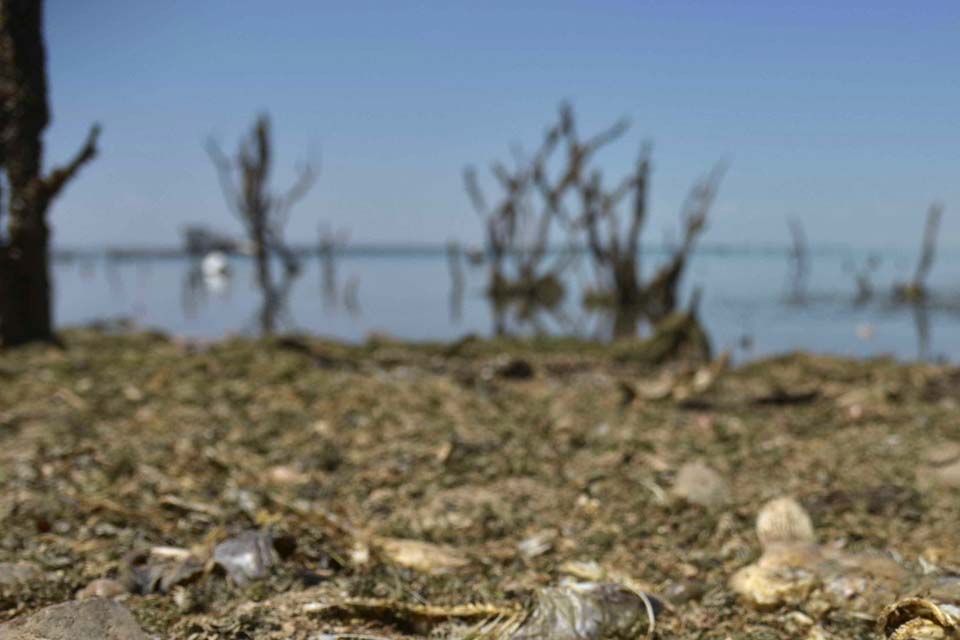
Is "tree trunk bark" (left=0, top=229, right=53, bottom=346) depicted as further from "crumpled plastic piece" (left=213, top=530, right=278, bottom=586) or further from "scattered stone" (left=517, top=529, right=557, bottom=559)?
"scattered stone" (left=517, top=529, right=557, bottom=559)

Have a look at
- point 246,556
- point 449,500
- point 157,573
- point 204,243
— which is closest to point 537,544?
point 449,500

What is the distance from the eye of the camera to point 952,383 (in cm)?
596

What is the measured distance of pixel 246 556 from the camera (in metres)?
2.31

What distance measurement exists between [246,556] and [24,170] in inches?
179

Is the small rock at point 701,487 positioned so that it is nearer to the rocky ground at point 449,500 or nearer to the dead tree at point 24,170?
the rocky ground at point 449,500

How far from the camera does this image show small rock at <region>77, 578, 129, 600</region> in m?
2.17

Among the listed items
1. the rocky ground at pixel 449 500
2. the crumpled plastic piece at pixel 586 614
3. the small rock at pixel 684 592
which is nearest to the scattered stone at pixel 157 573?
the rocky ground at pixel 449 500

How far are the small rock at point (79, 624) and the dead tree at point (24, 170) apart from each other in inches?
178

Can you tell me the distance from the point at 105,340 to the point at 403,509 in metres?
5.21

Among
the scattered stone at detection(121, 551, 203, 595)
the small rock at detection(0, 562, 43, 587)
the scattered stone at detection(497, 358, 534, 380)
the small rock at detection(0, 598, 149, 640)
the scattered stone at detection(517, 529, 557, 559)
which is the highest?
the small rock at detection(0, 598, 149, 640)

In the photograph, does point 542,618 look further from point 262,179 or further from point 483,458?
point 262,179

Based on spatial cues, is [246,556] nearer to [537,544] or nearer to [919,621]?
[537,544]

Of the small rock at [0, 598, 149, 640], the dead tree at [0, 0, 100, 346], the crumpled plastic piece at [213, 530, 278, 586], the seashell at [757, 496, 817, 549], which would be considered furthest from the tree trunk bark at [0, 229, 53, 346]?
the seashell at [757, 496, 817, 549]

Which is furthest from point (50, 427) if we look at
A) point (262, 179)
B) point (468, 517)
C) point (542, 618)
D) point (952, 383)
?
point (262, 179)
